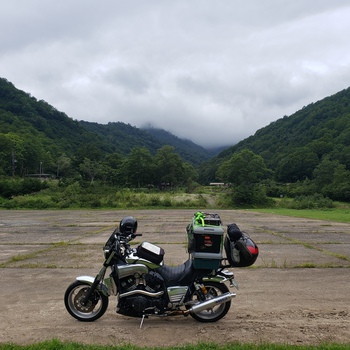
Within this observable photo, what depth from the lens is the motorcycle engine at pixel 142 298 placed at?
405cm

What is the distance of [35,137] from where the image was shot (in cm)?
8806

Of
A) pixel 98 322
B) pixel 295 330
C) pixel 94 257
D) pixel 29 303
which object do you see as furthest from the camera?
pixel 94 257

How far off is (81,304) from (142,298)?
901 millimetres

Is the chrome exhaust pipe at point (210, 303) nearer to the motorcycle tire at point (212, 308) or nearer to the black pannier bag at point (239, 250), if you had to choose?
the motorcycle tire at point (212, 308)

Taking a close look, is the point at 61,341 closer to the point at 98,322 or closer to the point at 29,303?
the point at 98,322

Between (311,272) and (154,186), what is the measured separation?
7141cm

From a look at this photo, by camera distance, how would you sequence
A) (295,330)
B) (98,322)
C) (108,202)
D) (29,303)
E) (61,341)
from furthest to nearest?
(108,202), (29,303), (98,322), (295,330), (61,341)

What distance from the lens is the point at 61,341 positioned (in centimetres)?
364

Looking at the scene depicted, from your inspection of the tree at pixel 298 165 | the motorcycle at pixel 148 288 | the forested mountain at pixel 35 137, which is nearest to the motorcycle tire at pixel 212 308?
the motorcycle at pixel 148 288

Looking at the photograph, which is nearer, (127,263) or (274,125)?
(127,263)

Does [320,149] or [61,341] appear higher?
[320,149]

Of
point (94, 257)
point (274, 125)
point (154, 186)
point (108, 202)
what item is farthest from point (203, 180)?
point (94, 257)

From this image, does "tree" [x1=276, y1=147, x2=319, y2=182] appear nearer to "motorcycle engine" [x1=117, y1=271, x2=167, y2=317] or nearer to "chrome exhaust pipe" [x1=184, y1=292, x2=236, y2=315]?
"chrome exhaust pipe" [x1=184, y1=292, x2=236, y2=315]

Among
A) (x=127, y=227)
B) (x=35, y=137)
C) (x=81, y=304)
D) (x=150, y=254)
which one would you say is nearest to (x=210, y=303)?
(x=150, y=254)
